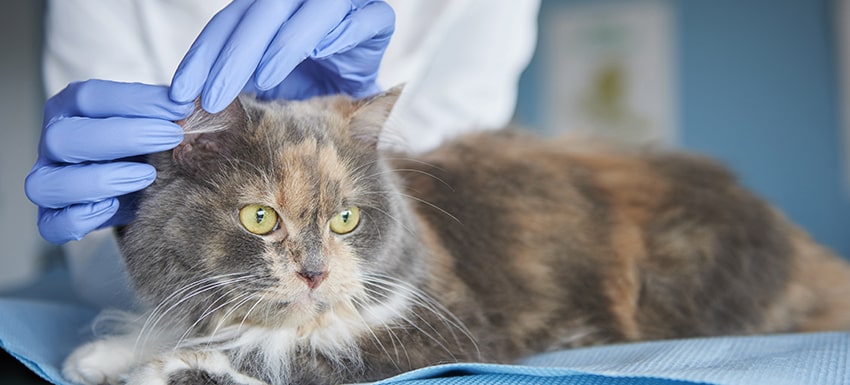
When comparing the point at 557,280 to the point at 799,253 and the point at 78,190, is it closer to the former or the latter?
the point at 799,253

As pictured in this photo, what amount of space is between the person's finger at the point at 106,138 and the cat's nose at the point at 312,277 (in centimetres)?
26

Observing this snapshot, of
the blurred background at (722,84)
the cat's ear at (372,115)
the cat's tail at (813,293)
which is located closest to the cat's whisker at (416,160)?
the cat's ear at (372,115)

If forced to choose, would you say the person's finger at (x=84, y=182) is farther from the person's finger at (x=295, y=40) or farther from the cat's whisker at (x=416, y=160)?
the cat's whisker at (x=416, y=160)

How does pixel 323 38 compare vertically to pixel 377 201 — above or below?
above

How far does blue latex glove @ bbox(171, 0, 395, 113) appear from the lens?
108cm

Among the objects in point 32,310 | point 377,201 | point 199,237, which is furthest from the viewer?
point 32,310

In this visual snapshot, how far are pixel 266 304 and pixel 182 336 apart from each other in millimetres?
162

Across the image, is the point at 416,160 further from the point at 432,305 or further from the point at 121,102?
the point at 121,102

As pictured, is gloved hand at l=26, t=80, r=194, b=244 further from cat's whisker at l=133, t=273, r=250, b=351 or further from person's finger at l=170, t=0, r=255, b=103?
cat's whisker at l=133, t=273, r=250, b=351

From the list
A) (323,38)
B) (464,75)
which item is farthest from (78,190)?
(464,75)

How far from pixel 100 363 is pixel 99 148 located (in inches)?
12.9

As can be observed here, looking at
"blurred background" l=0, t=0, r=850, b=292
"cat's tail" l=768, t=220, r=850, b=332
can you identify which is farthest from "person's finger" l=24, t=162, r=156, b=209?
"blurred background" l=0, t=0, r=850, b=292

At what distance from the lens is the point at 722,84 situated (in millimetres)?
5137

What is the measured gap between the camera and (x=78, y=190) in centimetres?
112
